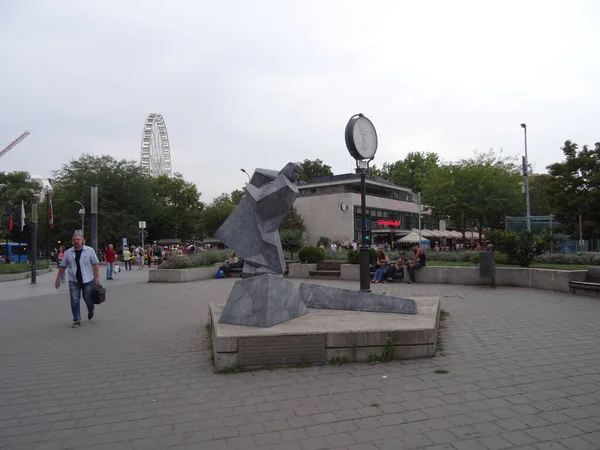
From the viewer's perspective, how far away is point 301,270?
21.0 m

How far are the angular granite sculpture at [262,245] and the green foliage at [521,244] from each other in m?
10.4

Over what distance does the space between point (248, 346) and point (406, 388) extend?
195 cm

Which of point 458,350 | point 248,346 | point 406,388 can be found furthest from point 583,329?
point 248,346

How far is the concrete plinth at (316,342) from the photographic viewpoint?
5352 mm

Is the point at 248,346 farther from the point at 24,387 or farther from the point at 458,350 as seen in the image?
the point at 458,350

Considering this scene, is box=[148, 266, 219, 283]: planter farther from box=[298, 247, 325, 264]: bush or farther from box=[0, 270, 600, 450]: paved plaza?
box=[0, 270, 600, 450]: paved plaza

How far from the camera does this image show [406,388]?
4.63 metres

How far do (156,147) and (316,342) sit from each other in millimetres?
66569

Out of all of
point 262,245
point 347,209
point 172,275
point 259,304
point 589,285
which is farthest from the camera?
point 347,209

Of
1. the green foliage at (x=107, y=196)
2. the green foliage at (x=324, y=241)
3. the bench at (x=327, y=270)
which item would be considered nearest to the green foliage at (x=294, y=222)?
the green foliage at (x=324, y=241)

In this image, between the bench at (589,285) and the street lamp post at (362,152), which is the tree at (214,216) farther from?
the street lamp post at (362,152)

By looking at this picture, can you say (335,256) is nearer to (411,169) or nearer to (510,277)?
(510,277)

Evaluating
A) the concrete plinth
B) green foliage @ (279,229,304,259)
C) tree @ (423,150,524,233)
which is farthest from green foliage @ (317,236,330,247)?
the concrete plinth

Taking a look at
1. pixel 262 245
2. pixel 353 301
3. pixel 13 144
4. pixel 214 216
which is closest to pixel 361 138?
pixel 262 245
